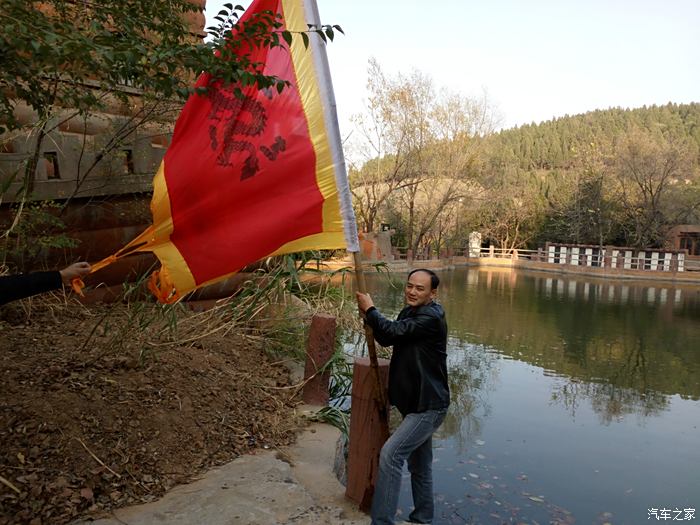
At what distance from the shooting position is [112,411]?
3348 mm

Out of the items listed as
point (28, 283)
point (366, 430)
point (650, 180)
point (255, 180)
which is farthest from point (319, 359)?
point (650, 180)

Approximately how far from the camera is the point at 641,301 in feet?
57.3

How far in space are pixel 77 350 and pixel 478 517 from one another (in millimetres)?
3036

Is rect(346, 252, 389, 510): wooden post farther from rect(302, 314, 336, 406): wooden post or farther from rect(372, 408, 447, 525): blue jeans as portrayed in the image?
rect(302, 314, 336, 406): wooden post

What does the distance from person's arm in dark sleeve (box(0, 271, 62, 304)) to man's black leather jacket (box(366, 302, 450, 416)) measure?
1.39 meters

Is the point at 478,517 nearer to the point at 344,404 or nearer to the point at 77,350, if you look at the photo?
the point at 344,404

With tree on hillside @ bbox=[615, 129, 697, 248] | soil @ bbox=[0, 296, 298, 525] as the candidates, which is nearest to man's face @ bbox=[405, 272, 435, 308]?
soil @ bbox=[0, 296, 298, 525]

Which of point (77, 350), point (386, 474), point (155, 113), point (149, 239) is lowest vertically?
point (386, 474)

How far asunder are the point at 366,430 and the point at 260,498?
2.18 feet

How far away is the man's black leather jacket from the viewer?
2.80 m

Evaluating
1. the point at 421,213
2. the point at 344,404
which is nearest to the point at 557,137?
the point at 421,213

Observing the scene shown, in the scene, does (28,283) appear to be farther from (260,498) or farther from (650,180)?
(650,180)

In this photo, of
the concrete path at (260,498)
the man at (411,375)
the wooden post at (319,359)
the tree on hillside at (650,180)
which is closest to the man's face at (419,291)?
the man at (411,375)

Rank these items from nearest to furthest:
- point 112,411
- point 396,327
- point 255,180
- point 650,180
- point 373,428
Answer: point 396,327 → point 255,180 → point 373,428 → point 112,411 → point 650,180
